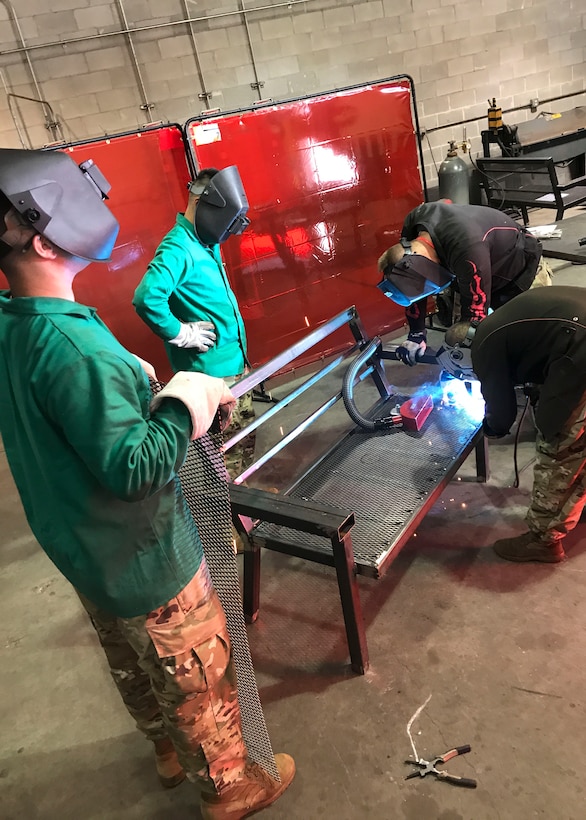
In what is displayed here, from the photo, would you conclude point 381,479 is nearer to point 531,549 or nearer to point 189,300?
point 531,549

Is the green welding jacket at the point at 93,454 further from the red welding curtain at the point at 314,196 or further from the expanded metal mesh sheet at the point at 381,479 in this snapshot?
the red welding curtain at the point at 314,196

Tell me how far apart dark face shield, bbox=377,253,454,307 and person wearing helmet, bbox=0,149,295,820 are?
1.92 m

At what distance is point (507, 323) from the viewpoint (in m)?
2.32

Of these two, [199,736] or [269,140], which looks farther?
[269,140]

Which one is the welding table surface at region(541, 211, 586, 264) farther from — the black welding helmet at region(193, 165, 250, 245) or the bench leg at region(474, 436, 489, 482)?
the black welding helmet at region(193, 165, 250, 245)

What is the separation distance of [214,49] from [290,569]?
17.2 ft

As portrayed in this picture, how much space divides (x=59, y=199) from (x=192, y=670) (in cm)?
117

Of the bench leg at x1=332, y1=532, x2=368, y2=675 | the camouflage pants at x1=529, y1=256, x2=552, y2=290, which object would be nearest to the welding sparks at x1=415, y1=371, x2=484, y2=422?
the camouflage pants at x1=529, y1=256, x2=552, y2=290

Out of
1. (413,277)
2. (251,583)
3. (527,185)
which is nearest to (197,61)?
(527,185)

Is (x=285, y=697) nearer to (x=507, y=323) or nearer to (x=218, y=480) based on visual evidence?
(x=218, y=480)

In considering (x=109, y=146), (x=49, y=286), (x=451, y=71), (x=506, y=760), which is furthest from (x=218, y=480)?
(x=451, y=71)

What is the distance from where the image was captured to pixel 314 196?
4699 millimetres

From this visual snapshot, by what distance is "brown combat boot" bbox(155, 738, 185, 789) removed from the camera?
195cm

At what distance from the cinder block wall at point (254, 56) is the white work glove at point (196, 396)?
16.8 feet
